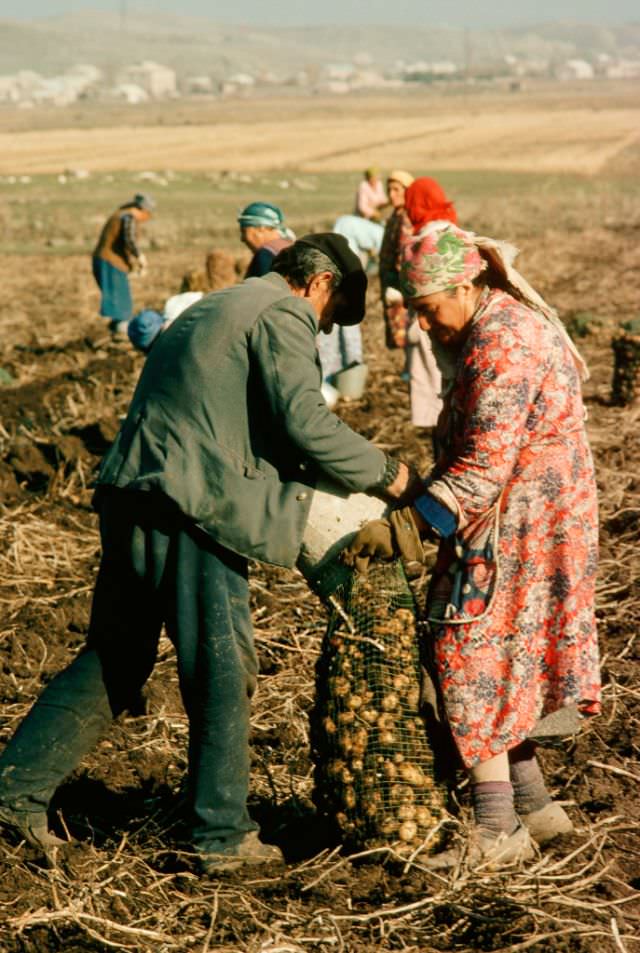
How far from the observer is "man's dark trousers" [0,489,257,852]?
338 cm

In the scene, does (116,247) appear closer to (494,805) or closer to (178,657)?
(178,657)

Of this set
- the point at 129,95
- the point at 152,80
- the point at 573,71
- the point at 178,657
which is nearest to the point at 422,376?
the point at 178,657

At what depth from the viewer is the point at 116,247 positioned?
12828mm

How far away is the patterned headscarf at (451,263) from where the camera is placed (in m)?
3.29

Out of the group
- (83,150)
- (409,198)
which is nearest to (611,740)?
(409,198)

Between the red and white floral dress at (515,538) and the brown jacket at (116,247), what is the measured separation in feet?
32.0

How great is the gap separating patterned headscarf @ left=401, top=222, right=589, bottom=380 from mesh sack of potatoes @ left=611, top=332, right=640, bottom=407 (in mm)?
5701

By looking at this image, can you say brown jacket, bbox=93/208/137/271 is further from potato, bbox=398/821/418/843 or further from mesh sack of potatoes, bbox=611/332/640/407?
potato, bbox=398/821/418/843

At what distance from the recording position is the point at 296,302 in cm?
331

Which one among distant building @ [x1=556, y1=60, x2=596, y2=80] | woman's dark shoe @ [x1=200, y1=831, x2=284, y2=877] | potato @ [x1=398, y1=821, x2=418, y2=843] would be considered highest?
distant building @ [x1=556, y1=60, x2=596, y2=80]

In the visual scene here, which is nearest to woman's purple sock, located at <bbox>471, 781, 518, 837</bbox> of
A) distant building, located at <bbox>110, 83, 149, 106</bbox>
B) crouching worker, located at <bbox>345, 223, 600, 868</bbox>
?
crouching worker, located at <bbox>345, 223, 600, 868</bbox>

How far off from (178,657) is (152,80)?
178015 millimetres

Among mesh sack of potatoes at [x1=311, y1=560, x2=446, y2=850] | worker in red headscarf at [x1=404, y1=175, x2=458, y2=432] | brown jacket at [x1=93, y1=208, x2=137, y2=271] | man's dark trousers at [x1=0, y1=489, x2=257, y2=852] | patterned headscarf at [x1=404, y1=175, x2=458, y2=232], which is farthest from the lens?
brown jacket at [x1=93, y1=208, x2=137, y2=271]

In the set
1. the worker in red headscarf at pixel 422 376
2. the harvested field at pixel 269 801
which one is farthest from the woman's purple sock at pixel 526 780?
the worker in red headscarf at pixel 422 376
